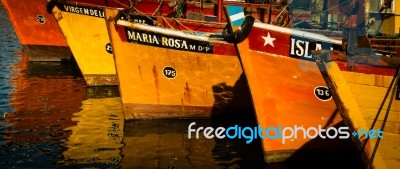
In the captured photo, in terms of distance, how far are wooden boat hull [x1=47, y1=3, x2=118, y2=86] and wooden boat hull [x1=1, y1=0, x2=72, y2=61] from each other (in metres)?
6.29

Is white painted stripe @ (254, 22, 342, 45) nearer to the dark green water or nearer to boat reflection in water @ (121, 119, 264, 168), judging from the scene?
the dark green water

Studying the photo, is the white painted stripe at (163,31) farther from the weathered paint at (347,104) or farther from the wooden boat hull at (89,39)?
the wooden boat hull at (89,39)

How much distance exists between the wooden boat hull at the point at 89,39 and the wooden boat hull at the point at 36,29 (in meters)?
6.29

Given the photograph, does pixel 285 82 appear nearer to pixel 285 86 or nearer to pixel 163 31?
pixel 285 86

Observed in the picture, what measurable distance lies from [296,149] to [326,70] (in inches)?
88.4

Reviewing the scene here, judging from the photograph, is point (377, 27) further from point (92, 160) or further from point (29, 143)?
point (29, 143)

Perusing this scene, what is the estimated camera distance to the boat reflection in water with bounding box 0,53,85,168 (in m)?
8.14

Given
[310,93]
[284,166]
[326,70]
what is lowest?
[284,166]

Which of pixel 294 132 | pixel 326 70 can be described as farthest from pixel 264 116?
pixel 326 70

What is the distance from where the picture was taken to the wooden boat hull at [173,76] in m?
9.88

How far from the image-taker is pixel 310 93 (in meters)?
7.15

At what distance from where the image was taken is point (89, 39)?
46.9 ft

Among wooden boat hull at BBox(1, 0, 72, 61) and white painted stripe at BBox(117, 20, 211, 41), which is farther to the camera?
wooden boat hull at BBox(1, 0, 72, 61)

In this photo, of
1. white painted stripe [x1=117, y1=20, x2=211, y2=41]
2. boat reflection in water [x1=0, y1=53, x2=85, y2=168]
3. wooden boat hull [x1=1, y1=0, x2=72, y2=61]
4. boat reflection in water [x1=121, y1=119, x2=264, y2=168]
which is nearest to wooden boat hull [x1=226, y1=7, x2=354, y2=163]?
boat reflection in water [x1=121, y1=119, x2=264, y2=168]
